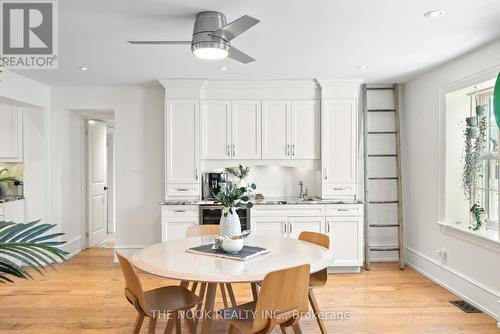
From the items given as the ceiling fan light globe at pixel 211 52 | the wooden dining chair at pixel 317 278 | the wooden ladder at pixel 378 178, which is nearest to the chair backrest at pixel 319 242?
the wooden dining chair at pixel 317 278

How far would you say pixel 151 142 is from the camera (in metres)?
5.34

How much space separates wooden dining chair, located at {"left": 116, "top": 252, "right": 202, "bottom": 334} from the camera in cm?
227

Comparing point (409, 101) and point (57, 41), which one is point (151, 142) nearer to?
point (57, 41)

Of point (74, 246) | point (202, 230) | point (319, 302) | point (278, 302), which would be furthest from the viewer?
point (74, 246)

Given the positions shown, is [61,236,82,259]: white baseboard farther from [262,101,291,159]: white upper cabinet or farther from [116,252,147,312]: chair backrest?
[116,252,147,312]: chair backrest

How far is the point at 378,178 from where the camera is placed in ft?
17.0

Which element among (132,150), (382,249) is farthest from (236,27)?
(382,249)

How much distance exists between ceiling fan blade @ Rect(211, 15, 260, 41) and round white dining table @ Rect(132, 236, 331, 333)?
1.40 m

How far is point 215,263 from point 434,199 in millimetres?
3126

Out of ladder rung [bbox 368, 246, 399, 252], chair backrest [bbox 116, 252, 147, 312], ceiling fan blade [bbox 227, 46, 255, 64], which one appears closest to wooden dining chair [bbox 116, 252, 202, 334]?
chair backrest [bbox 116, 252, 147, 312]

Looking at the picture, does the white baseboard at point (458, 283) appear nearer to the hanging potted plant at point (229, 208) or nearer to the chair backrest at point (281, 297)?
the chair backrest at point (281, 297)

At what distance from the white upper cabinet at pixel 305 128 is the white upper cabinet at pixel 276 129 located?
79 mm

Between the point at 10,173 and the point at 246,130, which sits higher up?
the point at 246,130

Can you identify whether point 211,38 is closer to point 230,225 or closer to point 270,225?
point 230,225
